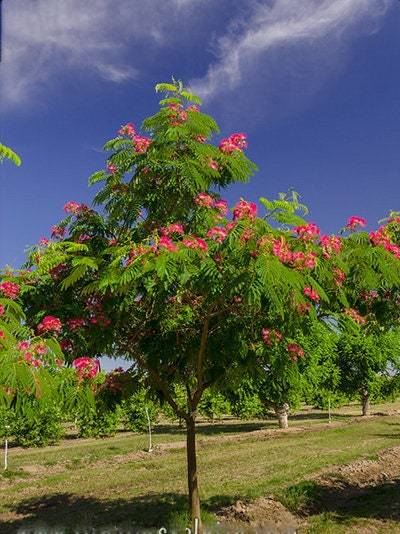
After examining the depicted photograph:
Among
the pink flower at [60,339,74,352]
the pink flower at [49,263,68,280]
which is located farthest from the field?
the pink flower at [49,263,68,280]

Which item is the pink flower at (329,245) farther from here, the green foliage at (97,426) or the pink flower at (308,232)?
the green foliage at (97,426)

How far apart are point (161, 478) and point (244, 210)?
1290cm

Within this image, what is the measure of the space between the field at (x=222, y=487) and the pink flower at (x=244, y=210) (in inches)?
254

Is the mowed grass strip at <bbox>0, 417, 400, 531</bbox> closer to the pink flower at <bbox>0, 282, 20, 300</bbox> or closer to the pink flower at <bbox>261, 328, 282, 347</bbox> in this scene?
the pink flower at <bbox>261, 328, 282, 347</bbox>

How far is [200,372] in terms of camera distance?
340 inches

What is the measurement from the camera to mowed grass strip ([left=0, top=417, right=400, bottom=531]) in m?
12.0

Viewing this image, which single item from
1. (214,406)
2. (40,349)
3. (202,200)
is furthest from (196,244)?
(214,406)

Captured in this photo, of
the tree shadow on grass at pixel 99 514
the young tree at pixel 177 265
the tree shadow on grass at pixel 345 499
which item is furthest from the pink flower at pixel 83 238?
the tree shadow on grass at pixel 345 499

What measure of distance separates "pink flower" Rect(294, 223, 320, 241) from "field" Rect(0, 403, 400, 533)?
20.1 ft

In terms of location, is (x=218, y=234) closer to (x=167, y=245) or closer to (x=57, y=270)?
(x=167, y=245)

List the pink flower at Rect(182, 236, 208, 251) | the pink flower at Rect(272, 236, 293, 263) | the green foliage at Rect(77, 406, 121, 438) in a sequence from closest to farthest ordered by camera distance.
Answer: the pink flower at Rect(272, 236, 293, 263) < the pink flower at Rect(182, 236, 208, 251) < the green foliage at Rect(77, 406, 121, 438)

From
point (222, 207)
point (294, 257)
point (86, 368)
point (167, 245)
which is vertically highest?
point (222, 207)

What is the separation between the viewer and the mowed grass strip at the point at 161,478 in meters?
12.0

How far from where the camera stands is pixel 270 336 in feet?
26.0
